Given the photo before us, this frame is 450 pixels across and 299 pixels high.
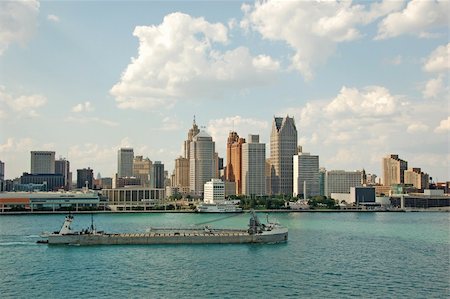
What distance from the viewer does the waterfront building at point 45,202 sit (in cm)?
18150

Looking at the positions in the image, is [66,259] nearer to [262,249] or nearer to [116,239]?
[116,239]

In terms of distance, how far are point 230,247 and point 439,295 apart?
3641 centimetres

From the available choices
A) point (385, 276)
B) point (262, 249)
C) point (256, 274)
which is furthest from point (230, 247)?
point (385, 276)

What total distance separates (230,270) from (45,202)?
142 meters

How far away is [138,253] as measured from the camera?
72938 millimetres

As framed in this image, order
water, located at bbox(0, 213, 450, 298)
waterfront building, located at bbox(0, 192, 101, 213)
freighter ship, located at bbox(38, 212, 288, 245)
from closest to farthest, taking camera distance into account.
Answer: water, located at bbox(0, 213, 450, 298), freighter ship, located at bbox(38, 212, 288, 245), waterfront building, located at bbox(0, 192, 101, 213)

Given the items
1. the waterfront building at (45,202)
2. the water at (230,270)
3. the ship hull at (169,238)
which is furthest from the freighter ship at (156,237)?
the waterfront building at (45,202)

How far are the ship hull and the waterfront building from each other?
99230 millimetres

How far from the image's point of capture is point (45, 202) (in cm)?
18688

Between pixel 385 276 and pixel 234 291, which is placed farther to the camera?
pixel 385 276

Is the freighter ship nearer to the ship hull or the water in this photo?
the ship hull

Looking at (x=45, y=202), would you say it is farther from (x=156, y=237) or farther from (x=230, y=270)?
(x=230, y=270)

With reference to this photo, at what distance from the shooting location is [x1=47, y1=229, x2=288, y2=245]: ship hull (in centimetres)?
8200

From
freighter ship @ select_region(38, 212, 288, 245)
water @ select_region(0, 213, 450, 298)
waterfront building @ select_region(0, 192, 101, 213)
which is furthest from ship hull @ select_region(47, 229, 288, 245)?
waterfront building @ select_region(0, 192, 101, 213)
